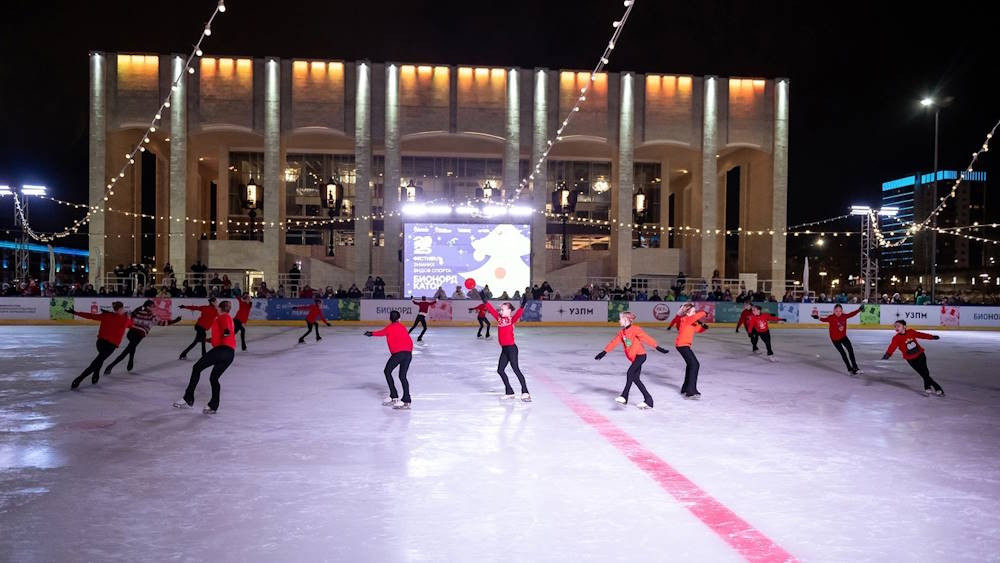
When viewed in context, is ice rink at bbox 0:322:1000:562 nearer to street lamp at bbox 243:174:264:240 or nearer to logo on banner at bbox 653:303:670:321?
logo on banner at bbox 653:303:670:321

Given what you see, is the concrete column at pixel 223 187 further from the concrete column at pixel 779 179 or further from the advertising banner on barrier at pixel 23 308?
the concrete column at pixel 779 179

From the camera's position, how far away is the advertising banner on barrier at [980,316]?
2967 cm

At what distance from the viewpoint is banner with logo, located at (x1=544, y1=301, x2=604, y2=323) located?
27719mm

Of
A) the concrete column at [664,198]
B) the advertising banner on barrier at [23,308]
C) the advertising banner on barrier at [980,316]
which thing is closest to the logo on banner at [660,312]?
the concrete column at [664,198]

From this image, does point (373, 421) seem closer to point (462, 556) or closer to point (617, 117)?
point (462, 556)

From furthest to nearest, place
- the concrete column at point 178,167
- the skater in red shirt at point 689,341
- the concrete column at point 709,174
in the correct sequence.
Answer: the concrete column at point 709,174
the concrete column at point 178,167
the skater in red shirt at point 689,341

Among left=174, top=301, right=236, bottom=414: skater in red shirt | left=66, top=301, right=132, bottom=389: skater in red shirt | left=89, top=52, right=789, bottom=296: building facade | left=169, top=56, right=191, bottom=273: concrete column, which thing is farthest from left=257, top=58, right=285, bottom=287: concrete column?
left=174, top=301, right=236, bottom=414: skater in red shirt

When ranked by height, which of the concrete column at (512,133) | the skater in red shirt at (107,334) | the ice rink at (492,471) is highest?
the concrete column at (512,133)

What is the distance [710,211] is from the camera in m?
35.5

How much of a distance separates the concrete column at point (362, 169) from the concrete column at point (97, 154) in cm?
1187

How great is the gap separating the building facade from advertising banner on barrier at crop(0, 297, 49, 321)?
24.3 ft

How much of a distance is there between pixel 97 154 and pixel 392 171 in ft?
46.0

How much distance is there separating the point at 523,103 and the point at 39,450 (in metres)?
30.6

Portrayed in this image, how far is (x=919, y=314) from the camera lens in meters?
29.2
